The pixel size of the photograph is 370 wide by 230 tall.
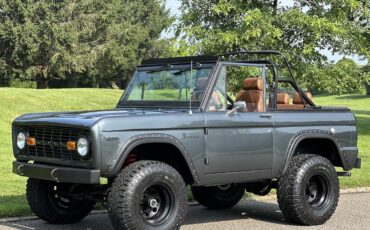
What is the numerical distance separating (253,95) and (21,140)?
2.86 meters

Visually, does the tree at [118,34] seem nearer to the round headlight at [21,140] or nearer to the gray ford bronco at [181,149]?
the gray ford bronco at [181,149]

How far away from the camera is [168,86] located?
283 inches

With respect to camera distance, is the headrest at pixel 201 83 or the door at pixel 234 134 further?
the headrest at pixel 201 83

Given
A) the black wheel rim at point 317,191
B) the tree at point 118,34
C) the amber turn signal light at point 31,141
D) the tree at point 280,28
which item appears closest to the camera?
the amber turn signal light at point 31,141

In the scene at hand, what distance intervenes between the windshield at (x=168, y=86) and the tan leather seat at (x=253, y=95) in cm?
80

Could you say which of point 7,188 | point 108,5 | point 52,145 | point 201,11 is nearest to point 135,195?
point 52,145

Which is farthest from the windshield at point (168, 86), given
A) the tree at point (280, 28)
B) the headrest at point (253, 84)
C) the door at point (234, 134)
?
the tree at point (280, 28)

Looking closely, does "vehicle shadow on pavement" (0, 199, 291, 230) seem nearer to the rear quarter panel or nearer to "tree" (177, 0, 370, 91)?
the rear quarter panel

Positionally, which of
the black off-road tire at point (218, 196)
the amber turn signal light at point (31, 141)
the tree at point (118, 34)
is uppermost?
the tree at point (118, 34)

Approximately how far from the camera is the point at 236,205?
8.77 metres

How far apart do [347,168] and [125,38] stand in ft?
158

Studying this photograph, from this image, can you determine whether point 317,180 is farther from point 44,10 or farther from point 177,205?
point 44,10

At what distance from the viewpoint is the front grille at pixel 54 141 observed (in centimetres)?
591

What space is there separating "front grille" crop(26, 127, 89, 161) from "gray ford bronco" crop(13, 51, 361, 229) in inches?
0.4
